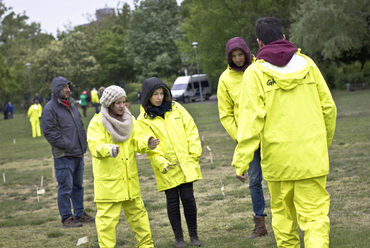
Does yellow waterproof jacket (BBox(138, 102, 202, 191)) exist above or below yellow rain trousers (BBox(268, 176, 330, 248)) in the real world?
above

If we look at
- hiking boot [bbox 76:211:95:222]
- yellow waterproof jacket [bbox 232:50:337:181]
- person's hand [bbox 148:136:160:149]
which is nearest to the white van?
hiking boot [bbox 76:211:95:222]

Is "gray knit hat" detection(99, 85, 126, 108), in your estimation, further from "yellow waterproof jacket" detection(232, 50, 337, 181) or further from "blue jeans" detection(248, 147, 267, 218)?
"yellow waterproof jacket" detection(232, 50, 337, 181)

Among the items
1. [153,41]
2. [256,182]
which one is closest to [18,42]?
[153,41]

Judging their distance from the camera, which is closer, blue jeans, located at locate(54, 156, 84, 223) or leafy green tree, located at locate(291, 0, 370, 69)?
blue jeans, located at locate(54, 156, 84, 223)

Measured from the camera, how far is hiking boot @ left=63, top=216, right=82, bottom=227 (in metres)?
6.57

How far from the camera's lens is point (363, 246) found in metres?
4.39

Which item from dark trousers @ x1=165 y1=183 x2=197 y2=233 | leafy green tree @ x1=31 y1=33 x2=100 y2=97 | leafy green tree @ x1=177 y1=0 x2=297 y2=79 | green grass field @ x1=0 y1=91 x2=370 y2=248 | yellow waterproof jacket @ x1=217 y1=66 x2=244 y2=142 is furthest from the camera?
leafy green tree @ x1=31 y1=33 x2=100 y2=97

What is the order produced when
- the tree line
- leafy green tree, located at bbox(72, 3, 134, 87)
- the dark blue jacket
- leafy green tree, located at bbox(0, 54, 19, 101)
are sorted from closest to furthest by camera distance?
the dark blue jacket < the tree line < leafy green tree, located at bbox(0, 54, 19, 101) < leafy green tree, located at bbox(72, 3, 134, 87)

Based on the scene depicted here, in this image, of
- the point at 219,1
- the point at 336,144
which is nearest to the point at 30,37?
the point at 219,1

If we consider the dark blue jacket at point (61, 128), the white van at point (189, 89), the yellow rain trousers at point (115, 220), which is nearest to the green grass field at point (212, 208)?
the yellow rain trousers at point (115, 220)

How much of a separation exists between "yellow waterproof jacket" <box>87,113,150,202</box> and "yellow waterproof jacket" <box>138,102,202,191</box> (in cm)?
18

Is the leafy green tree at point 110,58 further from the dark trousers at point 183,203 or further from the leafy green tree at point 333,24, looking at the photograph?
the dark trousers at point 183,203

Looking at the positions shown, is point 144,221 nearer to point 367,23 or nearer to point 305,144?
point 305,144

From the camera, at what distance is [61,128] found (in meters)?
6.59
